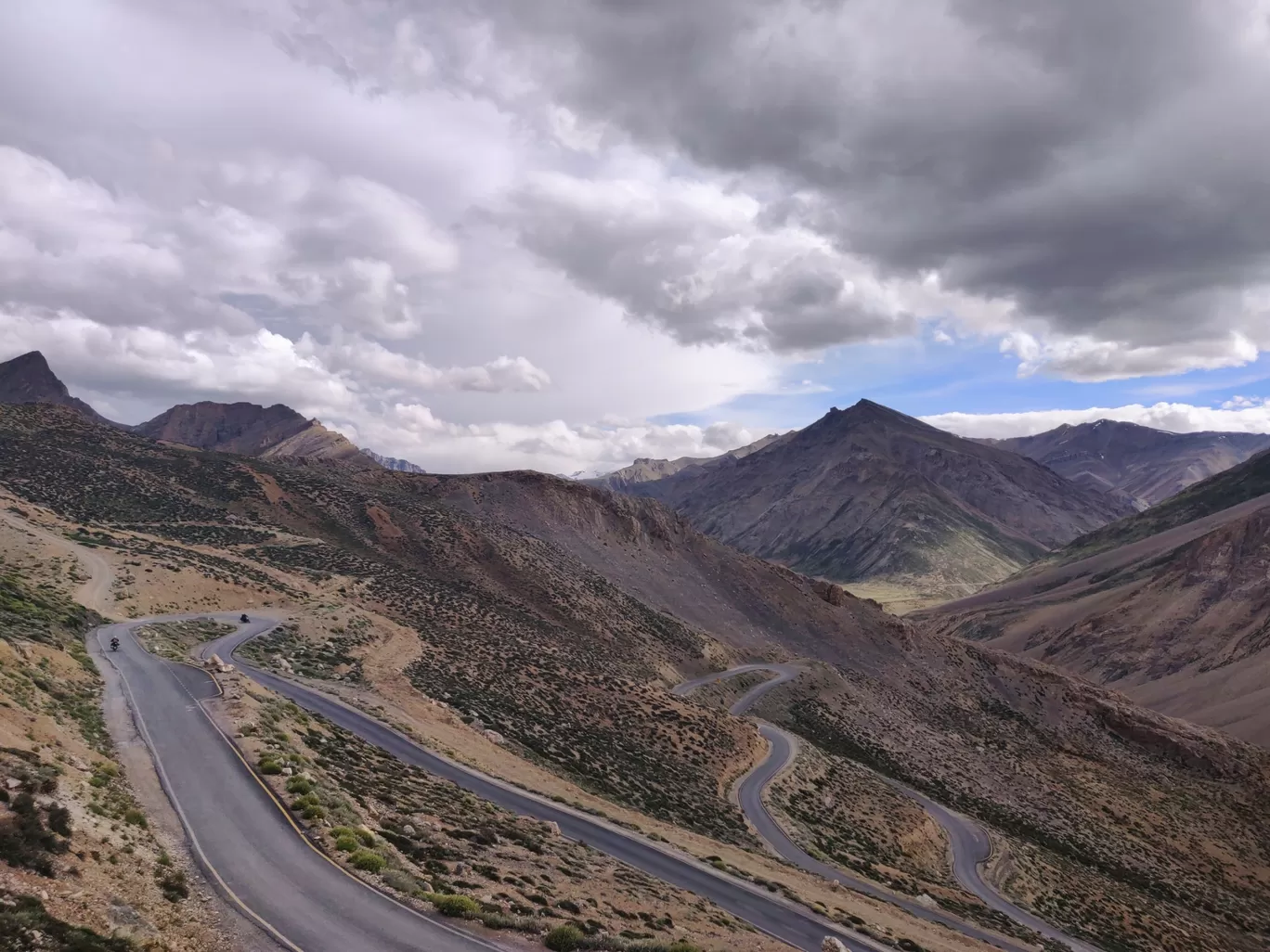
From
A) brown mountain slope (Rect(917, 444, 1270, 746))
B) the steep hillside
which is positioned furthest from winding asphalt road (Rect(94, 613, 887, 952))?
brown mountain slope (Rect(917, 444, 1270, 746))

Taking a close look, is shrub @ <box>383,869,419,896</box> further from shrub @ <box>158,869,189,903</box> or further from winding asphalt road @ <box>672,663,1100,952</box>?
winding asphalt road @ <box>672,663,1100,952</box>

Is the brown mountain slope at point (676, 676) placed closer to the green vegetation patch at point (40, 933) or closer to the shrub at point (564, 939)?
the shrub at point (564, 939)

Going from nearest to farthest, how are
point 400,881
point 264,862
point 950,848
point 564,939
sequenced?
point 564,939
point 400,881
point 264,862
point 950,848

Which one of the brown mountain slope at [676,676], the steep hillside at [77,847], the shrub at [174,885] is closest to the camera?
the steep hillside at [77,847]

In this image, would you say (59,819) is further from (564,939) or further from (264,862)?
(564,939)

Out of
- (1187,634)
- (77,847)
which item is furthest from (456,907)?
(1187,634)

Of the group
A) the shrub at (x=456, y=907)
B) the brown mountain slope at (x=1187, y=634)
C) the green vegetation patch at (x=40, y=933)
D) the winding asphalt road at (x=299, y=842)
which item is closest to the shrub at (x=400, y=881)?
the winding asphalt road at (x=299, y=842)

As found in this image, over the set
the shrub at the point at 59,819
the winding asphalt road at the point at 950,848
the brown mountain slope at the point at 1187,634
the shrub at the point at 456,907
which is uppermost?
the brown mountain slope at the point at 1187,634
